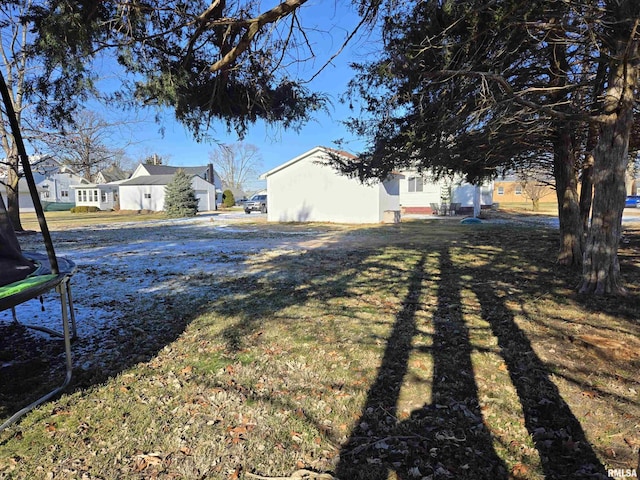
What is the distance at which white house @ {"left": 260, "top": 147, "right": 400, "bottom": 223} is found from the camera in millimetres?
20422

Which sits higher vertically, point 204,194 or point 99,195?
point 99,195

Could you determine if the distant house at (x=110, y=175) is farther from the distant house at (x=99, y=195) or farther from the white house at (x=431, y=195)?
the white house at (x=431, y=195)

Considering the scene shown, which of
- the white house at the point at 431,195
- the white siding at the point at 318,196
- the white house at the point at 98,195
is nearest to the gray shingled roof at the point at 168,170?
the white house at the point at 98,195

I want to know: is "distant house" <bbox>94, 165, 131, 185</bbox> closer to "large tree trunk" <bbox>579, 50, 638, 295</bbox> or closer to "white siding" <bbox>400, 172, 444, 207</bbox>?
"white siding" <bbox>400, 172, 444, 207</bbox>

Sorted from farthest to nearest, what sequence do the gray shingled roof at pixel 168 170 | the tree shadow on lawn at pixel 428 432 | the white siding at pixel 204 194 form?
the gray shingled roof at pixel 168 170, the white siding at pixel 204 194, the tree shadow on lawn at pixel 428 432

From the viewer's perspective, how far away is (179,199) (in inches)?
1118

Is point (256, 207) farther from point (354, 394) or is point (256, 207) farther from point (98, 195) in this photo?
point (354, 394)

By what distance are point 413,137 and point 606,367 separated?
4.00 metres

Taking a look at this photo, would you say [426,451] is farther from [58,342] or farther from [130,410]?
[58,342]

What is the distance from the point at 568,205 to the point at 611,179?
8.97 feet

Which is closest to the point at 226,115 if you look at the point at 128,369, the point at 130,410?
the point at 128,369

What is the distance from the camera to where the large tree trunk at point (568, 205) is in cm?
750

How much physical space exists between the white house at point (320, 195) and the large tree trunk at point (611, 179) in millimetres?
14519

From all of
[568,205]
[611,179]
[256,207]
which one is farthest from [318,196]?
[611,179]
